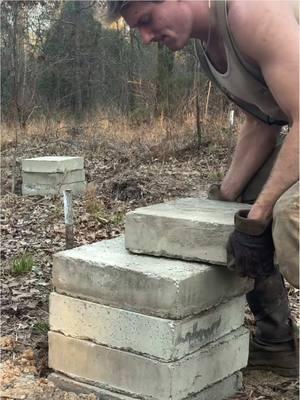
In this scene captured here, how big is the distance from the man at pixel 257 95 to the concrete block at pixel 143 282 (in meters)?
0.18

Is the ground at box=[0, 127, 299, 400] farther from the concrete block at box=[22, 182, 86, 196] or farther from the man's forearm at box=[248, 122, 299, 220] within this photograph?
the man's forearm at box=[248, 122, 299, 220]

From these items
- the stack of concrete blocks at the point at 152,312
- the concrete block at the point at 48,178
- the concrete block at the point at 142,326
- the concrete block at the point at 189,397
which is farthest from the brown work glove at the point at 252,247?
the concrete block at the point at 48,178

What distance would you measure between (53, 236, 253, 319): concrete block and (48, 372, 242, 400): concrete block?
37 centimetres

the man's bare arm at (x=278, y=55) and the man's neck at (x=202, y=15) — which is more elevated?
the man's neck at (x=202, y=15)

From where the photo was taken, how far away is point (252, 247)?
7.32 ft

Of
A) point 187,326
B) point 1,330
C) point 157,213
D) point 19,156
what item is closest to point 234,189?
point 157,213

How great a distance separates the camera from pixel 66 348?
2.60m

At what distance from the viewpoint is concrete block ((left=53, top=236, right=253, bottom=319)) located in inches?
90.7

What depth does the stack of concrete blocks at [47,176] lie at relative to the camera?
314 inches

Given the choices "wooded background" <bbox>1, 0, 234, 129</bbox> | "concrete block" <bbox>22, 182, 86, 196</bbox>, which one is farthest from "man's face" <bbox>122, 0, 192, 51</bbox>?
"wooded background" <bbox>1, 0, 234, 129</bbox>

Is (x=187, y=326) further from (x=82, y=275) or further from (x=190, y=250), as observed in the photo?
(x=82, y=275)

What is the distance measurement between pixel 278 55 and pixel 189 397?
53.7 inches

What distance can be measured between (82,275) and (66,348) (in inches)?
13.5

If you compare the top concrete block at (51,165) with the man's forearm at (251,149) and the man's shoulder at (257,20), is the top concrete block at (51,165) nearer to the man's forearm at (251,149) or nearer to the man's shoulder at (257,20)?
the man's forearm at (251,149)
